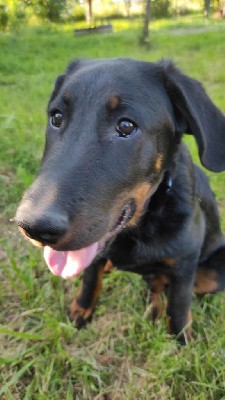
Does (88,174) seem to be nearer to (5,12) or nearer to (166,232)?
(166,232)

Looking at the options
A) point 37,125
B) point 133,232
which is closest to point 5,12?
point 37,125

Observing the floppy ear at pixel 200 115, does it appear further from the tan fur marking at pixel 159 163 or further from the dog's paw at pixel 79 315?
the dog's paw at pixel 79 315

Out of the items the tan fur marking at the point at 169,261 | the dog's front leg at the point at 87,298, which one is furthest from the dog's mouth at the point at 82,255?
the dog's front leg at the point at 87,298

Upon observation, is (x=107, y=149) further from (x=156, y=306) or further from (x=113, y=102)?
(x=156, y=306)

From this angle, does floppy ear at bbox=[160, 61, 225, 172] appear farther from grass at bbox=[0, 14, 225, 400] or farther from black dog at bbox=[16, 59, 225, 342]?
grass at bbox=[0, 14, 225, 400]

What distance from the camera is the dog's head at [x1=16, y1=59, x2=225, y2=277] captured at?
152 centimetres

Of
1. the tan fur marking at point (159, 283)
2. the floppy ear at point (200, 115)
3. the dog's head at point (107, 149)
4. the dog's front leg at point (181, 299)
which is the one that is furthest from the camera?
the tan fur marking at point (159, 283)

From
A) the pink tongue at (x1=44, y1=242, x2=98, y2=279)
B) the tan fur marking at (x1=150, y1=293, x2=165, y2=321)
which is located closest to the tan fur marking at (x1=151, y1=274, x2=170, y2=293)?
the tan fur marking at (x1=150, y1=293, x2=165, y2=321)

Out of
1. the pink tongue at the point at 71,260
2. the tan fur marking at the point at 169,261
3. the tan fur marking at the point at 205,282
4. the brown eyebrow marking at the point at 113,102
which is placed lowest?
the tan fur marking at the point at 205,282

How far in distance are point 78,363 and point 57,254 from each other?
70cm

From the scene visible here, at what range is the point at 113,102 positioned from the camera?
67.6 inches

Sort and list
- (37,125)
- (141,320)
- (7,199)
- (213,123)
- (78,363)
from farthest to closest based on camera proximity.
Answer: (37,125) < (7,199) < (141,320) < (78,363) < (213,123)

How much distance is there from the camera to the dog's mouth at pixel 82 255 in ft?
6.13

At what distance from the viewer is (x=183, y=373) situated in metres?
2.20
